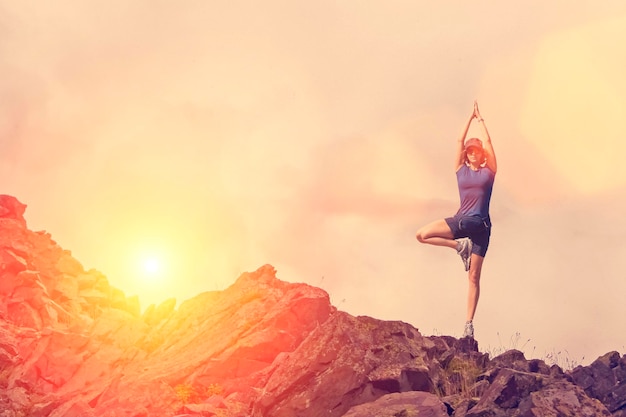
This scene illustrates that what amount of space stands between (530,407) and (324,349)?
234 inches

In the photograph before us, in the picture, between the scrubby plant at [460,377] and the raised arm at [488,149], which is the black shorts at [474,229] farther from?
the scrubby plant at [460,377]

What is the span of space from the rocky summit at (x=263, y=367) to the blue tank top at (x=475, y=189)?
4.83 metres

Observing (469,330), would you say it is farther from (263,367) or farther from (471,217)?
(263,367)

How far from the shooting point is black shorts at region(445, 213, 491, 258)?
23.2 metres

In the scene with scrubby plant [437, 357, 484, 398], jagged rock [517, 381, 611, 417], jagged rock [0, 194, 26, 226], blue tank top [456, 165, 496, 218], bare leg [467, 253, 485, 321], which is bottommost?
jagged rock [517, 381, 611, 417]

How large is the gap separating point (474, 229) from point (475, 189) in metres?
1.48

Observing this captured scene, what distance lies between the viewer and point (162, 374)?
2314cm

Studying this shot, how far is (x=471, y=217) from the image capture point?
23.2 metres

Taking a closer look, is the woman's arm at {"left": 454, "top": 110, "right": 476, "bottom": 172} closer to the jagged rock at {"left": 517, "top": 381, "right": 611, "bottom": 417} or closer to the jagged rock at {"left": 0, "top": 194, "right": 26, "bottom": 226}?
the jagged rock at {"left": 517, "top": 381, "right": 611, "bottom": 417}

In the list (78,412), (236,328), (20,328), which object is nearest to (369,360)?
(236,328)

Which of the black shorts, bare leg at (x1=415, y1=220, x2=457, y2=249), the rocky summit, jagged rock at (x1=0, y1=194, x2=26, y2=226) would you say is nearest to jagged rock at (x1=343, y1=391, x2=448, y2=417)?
the rocky summit

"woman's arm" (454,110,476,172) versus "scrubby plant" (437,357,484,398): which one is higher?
"woman's arm" (454,110,476,172)

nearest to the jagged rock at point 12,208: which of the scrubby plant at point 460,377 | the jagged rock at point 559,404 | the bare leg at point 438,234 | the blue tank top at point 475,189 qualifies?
the bare leg at point 438,234

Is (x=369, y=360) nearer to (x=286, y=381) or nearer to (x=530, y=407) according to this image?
(x=286, y=381)
